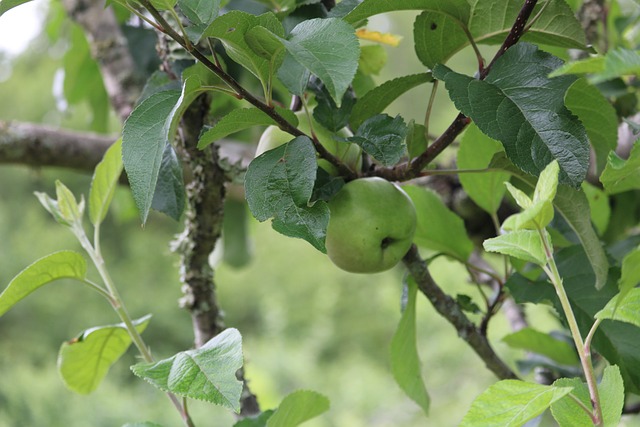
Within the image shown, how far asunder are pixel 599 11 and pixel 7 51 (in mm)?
2459

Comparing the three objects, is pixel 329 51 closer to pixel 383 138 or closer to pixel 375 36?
pixel 383 138

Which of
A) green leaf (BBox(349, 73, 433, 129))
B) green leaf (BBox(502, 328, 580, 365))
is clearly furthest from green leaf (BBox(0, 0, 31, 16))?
green leaf (BBox(502, 328, 580, 365))

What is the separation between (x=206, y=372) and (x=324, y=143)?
14 cm

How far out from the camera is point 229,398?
27cm

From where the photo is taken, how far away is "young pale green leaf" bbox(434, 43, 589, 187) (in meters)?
0.29

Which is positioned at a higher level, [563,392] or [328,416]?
[563,392]

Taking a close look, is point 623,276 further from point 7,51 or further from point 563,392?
point 7,51

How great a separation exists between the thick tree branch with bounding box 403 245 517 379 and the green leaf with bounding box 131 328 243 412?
0.16 metres

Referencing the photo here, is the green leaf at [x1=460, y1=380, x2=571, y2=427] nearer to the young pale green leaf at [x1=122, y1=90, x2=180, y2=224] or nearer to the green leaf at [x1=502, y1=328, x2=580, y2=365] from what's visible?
the young pale green leaf at [x1=122, y1=90, x2=180, y2=224]

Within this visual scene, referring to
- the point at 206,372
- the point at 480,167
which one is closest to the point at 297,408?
the point at 206,372

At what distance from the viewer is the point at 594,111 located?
0.36 meters

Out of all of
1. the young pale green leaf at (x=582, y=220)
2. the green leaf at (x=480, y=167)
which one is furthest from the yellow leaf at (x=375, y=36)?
the young pale green leaf at (x=582, y=220)

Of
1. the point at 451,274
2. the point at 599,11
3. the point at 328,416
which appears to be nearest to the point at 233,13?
the point at 599,11

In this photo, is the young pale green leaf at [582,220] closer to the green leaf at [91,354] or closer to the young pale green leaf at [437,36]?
the young pale green leaf at [437,36]
